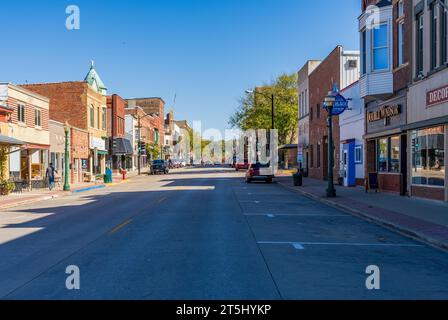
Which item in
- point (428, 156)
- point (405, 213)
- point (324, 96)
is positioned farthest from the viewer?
point (324, 96)

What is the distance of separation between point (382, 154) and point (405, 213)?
10180 millimetres

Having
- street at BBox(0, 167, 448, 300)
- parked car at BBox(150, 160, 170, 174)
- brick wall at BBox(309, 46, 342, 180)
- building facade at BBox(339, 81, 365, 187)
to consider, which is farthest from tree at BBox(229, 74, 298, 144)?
street at BBox(0, 167, 448, 300)

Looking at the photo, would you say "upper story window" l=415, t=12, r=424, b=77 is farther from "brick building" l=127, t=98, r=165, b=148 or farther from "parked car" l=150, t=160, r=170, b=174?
"brick building" l=127, t=98, r=165, b=148

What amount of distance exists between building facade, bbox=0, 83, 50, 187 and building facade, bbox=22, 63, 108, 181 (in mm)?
9574

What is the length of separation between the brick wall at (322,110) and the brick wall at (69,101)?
73.0 feet

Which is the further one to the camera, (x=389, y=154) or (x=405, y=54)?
(x=389, y=154)

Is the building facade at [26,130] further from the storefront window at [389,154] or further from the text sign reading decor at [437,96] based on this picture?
the text sign reading decor at [437,96]

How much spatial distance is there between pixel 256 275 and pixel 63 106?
4604 centimetres

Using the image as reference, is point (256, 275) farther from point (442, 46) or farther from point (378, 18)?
point (378, 18)

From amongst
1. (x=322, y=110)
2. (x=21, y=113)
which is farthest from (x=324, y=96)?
(x=21, y=113)

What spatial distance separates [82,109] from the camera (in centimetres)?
4938

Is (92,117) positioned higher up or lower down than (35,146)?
higher up

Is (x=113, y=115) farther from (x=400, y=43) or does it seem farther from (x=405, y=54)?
(x=405, y=54)
